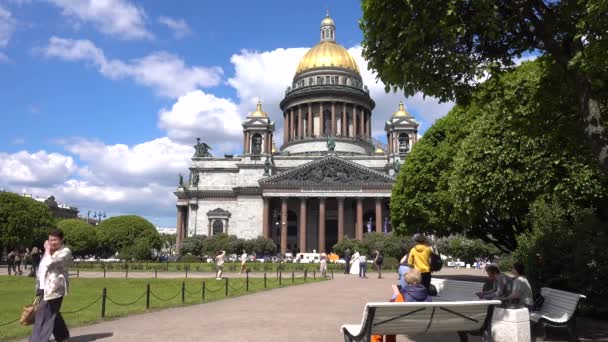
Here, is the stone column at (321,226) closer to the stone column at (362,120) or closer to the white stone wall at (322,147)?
the white stone wall at (322,147)

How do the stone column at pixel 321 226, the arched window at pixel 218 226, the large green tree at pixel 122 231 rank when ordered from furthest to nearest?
1. the arched window at pixel 218 226
2. the large green tree at pixel 122 231
3. the stone column at pixel 321 226

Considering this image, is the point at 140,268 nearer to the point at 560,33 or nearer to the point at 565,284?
the point at 565,284

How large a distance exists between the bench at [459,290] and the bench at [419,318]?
4.70 metres

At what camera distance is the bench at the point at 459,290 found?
42.0 feet

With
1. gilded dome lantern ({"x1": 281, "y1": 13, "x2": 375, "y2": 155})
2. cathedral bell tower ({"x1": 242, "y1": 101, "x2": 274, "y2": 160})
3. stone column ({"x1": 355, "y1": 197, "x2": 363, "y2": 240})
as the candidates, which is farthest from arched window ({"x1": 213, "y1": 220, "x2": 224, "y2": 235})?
stone column ({"x1": 355, "y1": 197, "x2": 363, "y2": 240})

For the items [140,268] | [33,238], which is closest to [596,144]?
[140,268]

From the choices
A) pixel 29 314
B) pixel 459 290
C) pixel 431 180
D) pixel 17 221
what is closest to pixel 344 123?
pixel 17 221

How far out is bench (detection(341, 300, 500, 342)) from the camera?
735 cm

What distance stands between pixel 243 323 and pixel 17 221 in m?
59.9

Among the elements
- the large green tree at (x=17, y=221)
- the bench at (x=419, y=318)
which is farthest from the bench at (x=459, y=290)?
the large green tree at (x=17, y=221)

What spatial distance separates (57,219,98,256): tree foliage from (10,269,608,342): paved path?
71.2 m

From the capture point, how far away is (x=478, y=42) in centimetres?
1098

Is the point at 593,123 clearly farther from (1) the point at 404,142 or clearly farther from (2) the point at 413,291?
(1) the point at 404,142

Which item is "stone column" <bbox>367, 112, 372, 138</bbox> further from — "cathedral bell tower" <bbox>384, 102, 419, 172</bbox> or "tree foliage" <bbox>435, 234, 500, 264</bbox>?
"tree foliage" <bbox>435, 234, 500, 264</bbox>
